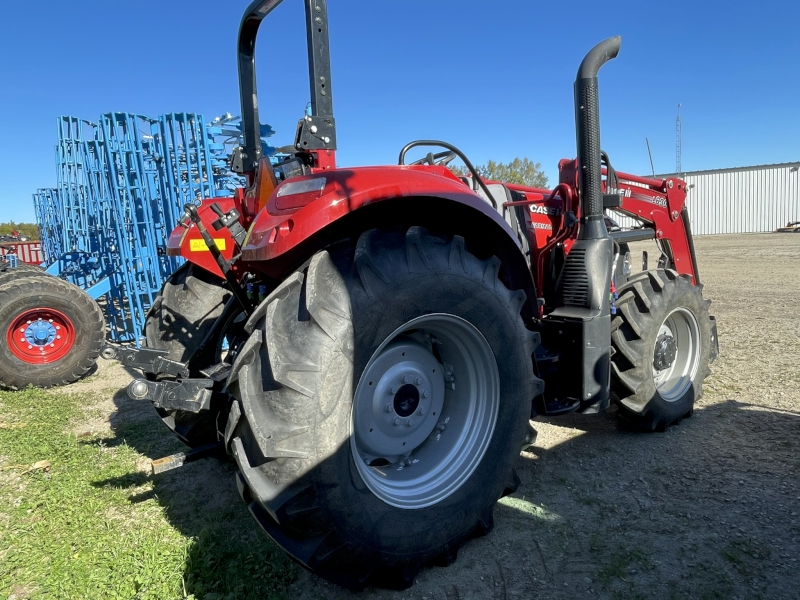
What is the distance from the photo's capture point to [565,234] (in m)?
3.40

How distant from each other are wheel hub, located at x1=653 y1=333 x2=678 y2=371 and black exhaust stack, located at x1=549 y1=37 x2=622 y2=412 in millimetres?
933

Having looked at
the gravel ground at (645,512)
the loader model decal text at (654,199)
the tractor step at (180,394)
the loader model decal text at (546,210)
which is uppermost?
the loader model decal text at (654,199)

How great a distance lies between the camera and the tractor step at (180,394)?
209cm

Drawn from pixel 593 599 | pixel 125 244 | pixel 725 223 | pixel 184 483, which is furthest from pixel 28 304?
pixel 725 223

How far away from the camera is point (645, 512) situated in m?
2.62

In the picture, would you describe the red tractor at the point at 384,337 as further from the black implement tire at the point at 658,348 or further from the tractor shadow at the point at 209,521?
the tractor shadow at the point at 209,521

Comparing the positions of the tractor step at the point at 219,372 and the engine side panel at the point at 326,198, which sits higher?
the engine side panel at the point at 326,198

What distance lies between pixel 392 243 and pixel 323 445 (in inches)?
29.9

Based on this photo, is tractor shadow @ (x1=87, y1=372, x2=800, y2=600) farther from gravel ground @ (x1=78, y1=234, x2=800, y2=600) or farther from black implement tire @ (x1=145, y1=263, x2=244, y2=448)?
black implement tire @ (x1=145, y1=263, x2=244, y2=448)

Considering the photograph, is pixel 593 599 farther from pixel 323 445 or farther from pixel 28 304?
pixel 28 304

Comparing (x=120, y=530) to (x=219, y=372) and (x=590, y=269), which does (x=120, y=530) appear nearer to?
(x=219, y=372)

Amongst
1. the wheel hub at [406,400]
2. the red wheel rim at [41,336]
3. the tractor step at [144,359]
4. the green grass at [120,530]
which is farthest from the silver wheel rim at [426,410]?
the red wheel rim at [41,336]

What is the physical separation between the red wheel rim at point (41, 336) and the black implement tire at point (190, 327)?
328cm

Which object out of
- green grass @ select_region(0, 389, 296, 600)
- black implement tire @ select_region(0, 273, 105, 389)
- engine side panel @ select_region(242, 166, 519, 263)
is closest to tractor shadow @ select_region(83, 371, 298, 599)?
green grass @ select_region(0, 389, 296, 600)
